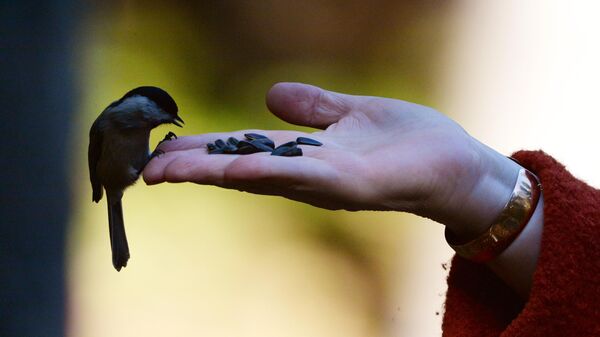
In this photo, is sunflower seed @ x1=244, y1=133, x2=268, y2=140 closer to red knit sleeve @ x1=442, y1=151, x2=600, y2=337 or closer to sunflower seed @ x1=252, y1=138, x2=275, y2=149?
sunflower seed @ x1=252, y1=138, x2=275, y2=149

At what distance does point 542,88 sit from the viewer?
954 mm

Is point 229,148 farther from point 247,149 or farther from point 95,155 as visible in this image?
point 95,155

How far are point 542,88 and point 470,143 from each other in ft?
1.47

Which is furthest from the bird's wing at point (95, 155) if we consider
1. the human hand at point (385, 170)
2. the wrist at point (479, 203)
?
the wrist at point (479, 203)

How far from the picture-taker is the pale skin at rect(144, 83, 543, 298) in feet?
1.52

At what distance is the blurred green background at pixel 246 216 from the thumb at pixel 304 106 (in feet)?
0.52

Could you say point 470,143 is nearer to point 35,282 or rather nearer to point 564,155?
point 564,155

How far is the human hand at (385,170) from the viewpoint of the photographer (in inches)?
18.3

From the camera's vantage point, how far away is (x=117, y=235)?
0.83 meters

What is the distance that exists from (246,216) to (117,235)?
0.19 m

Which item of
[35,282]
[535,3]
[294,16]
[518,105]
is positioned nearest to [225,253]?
[35,282]

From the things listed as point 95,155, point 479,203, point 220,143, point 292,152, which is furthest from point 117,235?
point 479,203

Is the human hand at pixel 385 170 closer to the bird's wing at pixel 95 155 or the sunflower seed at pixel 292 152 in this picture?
the sunflower seed at pixel 292 152

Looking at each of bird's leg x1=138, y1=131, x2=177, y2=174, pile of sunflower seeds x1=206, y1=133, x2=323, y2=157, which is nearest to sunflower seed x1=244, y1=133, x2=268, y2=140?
pile of sunflower seeds x1=206, y1=133, x2=323, y2=157
